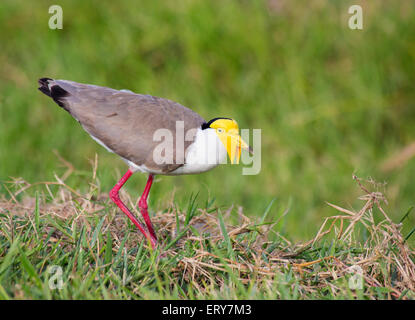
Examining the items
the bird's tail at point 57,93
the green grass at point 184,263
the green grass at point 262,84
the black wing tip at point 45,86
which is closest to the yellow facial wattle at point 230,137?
the green grass at point 184,263

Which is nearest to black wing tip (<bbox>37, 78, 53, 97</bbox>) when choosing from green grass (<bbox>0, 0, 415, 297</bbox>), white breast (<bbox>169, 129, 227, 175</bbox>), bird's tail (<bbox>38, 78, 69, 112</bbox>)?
bird's tail (<bbox>38, 78, 69, 112</bbox>)

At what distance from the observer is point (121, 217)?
3.84 meters

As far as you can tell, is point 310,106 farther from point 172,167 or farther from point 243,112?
point 172,167

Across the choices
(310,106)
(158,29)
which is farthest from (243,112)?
(158,29)

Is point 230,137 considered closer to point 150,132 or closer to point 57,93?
point 150,132

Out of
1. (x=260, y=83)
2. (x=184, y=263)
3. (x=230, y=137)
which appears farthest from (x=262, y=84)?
(x=184, y=263)

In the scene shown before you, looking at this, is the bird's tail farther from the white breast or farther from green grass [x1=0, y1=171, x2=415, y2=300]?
the white breast

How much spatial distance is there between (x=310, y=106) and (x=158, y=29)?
2158mm

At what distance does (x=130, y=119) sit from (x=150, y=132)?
6.1 inches

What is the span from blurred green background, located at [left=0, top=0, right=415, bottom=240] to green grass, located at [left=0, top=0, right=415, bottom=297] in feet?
0.04

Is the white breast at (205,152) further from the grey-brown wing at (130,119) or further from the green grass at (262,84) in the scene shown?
the green grass at (262,84)

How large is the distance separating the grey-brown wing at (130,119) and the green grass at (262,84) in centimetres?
287

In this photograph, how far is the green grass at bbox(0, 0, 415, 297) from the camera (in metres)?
6.72

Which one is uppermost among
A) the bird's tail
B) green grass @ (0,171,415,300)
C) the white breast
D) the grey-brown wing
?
the bird's tail
